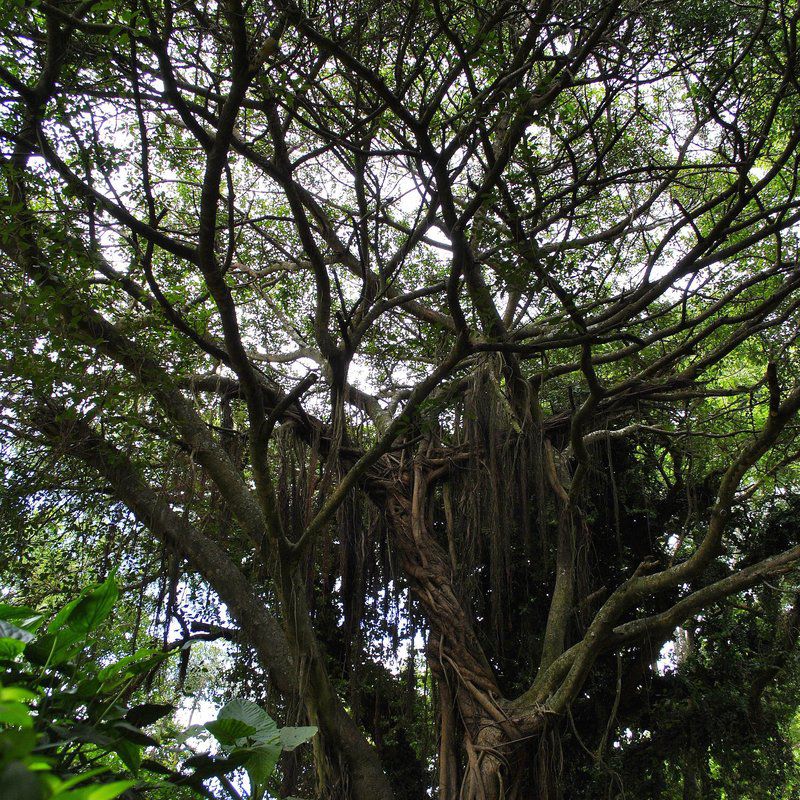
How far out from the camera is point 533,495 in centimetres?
404

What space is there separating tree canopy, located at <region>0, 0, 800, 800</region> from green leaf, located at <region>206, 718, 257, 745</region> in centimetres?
173

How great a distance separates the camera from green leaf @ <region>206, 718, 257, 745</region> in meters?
0.97

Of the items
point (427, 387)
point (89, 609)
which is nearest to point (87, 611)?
point (89, 609)

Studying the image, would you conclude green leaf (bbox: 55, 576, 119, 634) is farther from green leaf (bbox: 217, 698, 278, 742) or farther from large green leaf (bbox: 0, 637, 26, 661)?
green leaf (bbox: 217, 698, 278, 742)

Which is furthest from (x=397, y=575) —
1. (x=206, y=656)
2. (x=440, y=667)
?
(x=206, y=656)

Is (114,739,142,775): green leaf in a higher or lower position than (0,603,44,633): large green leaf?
lower

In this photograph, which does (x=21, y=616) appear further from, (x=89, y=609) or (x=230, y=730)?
(x=230, y=730)

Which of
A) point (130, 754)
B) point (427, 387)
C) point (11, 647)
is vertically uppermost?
point (427, 387)

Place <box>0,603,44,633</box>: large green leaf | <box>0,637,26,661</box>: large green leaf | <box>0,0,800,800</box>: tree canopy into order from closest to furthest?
<box>0,637,26,661</box>: large green leaf → <box>0,603,44,633</box>: large green leaf → <box>0,0,800,800</box>: tree canopy

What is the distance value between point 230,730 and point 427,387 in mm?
2075

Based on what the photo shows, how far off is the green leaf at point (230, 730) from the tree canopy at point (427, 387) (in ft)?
5.68

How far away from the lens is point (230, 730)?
3.18 ft

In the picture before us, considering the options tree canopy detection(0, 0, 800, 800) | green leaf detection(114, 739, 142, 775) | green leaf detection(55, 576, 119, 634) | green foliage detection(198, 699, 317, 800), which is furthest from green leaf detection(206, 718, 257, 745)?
tree canopy detection(0, 0, 800, 800)

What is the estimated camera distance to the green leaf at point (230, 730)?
3.17 feet
